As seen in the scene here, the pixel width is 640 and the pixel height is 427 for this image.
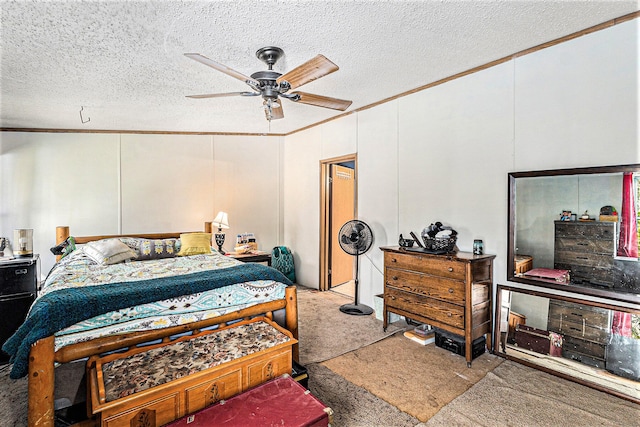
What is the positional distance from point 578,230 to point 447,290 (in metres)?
1.09

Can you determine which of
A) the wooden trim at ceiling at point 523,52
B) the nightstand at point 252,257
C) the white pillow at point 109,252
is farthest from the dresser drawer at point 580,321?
the white pillow at point 109,252

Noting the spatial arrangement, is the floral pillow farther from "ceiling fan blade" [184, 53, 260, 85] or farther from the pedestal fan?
"ceiling fan blade" [184, 53, 260, 85]

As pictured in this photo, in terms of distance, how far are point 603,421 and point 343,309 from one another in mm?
2587

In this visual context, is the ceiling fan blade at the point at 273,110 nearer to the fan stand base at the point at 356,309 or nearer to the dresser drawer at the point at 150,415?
the dresser drawer at the point at 150,415

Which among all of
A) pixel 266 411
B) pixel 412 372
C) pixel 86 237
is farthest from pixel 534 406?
pixel 86 237

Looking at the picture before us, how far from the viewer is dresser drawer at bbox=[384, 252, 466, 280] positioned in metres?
2.74

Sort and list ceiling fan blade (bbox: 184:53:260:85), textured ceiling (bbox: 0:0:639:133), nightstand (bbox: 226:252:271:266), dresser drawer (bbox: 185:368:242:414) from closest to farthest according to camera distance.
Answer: dresser drawer (bbox: 185:368:242:414) < ceiling fan blade (bbox: 184:53:260:85) < textured ceiling (bbox: 0:0:639:133) < nightstand (bbox: 226:252:271:266)

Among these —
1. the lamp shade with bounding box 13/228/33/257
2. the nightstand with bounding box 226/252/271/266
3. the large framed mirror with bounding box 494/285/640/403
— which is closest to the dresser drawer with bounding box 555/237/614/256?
the large framed mirror with bounding box 494/285/640/403

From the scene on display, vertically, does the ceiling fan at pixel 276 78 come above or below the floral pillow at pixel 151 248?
above

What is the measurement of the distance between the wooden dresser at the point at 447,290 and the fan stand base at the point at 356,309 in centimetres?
76

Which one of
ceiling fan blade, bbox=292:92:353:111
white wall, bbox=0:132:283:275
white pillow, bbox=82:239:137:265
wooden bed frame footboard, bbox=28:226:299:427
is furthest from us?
white wall, bbox=0:132:283:275

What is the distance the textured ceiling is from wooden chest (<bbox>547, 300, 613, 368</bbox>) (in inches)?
83.7

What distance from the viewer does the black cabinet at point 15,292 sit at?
2.89 meters

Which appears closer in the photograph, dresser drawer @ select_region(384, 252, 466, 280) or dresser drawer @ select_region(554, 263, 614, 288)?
dresser drawer @ select_region(554, 263, 614, 288)
